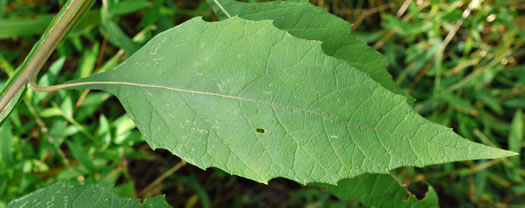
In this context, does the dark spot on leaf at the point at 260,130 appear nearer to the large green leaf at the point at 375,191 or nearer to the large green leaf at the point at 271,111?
the large green leaf at the point at 271,111

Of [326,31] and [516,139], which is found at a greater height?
[326,31]

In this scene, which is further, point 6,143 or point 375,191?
point 6,143

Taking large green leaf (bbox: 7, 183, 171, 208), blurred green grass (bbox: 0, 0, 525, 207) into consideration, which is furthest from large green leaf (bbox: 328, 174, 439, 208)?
blurred green grass (bbox: 0, 0, 525, 207)

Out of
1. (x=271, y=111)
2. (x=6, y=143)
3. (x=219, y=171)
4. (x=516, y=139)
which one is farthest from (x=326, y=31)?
(x=516, y=139)

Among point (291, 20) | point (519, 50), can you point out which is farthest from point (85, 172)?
point (519, 50)

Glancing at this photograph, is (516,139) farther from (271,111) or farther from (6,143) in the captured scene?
(6,143)

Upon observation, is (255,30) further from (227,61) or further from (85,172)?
(85,172)
